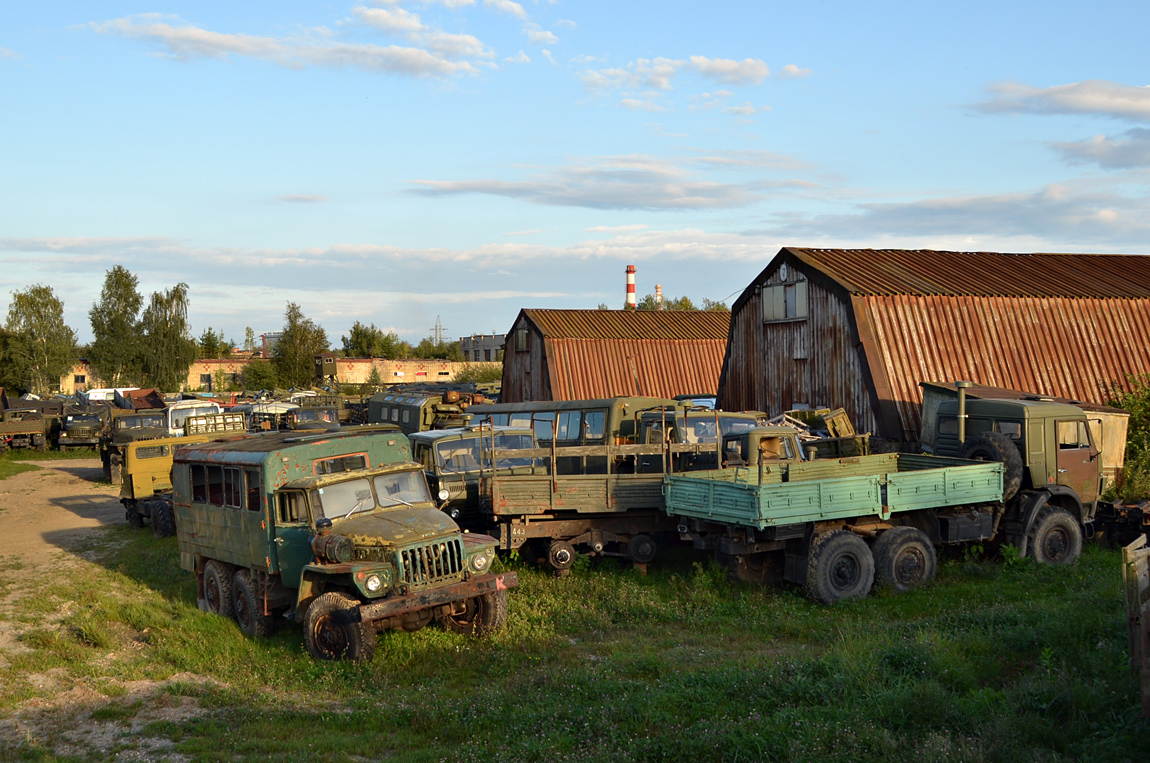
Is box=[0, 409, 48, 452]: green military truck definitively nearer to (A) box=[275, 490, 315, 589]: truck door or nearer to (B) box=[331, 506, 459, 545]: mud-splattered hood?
(A) box=[275, 490, 315, 589]: truck door

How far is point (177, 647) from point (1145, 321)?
23516mm

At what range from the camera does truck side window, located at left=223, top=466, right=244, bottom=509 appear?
1150 cm

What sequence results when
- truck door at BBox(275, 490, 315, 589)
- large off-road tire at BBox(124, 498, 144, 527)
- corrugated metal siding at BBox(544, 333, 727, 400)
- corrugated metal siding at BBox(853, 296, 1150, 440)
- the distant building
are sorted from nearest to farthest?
1. truck door at BBox(275, 490, 315, 589)
2. large off-road tire at BBox(124, 498, 144, 527)
3. corrugated metal siding at BBox(853, 296, 1150, 440)
4. corrugated metal siding at BBox(544, 333, 727, 400)
5. the distant building

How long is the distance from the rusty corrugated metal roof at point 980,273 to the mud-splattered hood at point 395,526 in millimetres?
13787

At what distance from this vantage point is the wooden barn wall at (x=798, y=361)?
21516 millimetres

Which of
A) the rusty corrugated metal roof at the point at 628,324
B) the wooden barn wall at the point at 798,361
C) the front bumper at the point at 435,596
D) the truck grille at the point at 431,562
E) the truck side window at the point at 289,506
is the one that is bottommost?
the front bumper at the point at 435,596

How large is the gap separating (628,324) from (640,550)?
2135 centimetres

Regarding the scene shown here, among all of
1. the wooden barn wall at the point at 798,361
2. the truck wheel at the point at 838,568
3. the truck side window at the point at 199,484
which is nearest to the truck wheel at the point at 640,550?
the truck wheel at the point at 838,568

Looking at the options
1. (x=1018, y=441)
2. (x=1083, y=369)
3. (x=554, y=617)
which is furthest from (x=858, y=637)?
(x=1083, y=369)

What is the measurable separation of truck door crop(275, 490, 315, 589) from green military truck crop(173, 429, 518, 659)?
1 centimetres

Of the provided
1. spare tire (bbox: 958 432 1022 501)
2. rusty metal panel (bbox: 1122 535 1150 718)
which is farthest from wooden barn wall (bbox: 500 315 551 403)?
rusty metal panel (bbox: 1122 535 1150 718)

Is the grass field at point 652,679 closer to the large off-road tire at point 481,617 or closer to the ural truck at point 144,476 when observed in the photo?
the large off-road tire at point 481,617

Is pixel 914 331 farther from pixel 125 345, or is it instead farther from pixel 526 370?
pixel 125 345

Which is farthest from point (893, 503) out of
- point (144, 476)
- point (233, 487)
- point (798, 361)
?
point (144, 476)
